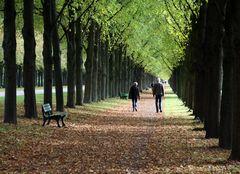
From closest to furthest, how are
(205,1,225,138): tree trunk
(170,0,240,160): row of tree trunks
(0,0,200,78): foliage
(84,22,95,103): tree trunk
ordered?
(170,0,240,160): row of tree trunks, (205,1,225,138): tree trunk, (0,0,200,78): foliage, (84,22,95,103): tree trunk

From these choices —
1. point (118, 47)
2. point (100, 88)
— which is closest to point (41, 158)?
point (100, 88)

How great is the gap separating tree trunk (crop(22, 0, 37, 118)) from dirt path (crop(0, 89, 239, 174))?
7.54 feet

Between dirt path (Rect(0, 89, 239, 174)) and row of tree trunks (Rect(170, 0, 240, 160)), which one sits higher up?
row of tree trunks (Rect(170, 0, 240, 160))

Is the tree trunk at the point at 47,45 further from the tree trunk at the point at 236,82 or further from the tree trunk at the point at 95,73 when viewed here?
the tree trunk at the point at 95,73

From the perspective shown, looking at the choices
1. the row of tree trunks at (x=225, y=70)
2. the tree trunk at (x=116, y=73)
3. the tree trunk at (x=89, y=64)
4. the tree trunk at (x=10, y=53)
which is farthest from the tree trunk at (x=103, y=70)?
the tree trunk at (x=10, y=53)

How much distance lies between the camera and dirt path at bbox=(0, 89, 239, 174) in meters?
12.2

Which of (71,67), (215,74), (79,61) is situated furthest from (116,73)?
(215,74)

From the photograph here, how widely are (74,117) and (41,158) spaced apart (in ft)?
46.3

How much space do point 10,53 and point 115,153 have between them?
6.76 meters

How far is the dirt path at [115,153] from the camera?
12.2m

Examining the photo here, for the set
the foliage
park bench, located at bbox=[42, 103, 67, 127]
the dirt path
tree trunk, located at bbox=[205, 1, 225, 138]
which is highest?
Result: the foliage

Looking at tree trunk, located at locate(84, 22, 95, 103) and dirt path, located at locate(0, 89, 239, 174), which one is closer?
dirt path, located at locate(0, 89, 239, 174)

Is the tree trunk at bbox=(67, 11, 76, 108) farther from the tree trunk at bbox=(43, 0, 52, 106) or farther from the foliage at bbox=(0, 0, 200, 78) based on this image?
the tree trunk at bbox=(43, 0, 52, 106)

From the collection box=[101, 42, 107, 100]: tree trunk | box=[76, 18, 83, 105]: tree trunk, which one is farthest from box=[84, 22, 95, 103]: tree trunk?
box=[101, 42, 107, 100]: tree trunk
